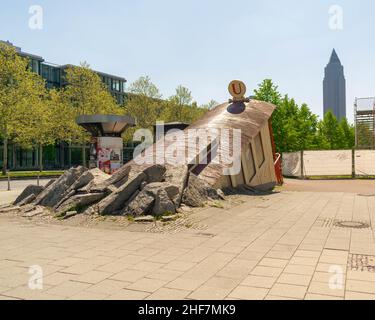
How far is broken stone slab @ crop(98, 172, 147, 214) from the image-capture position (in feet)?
37.0

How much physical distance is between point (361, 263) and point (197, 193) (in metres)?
7.36

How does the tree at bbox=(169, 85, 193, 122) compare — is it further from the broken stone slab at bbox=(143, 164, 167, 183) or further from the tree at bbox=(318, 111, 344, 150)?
the broken stone slab at bbox=(143, 164, 167, 183)

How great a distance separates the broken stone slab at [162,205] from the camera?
35.4 feet

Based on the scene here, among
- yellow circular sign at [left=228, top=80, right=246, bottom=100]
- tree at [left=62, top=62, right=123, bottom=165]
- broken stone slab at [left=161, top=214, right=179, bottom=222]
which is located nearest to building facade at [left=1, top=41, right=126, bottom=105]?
tree at [left=62, top=62, right=123, bottom=165]

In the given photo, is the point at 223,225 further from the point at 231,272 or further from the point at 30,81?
the point at 30,81

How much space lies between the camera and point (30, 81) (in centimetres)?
3856

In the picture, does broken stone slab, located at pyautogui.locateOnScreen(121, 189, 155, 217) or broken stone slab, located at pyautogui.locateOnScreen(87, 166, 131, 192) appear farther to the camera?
broken stone slab, located at pyautogui.locateOnScreen(87, 166, 131, 192)

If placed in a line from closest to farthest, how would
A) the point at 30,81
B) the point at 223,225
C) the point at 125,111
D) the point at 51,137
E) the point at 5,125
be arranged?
the point at 223,225, the point at 5,125, the point at 30,81, the point at 51,137, the point at 125,111

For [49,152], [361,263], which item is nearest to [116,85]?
[49,152]

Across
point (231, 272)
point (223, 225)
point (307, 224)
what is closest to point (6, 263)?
point (231, 272)

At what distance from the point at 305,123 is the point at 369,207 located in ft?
112

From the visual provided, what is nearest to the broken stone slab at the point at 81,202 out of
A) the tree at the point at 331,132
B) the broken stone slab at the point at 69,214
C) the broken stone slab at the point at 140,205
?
the broken stone slab at the point at 69,214

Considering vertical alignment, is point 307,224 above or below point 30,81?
below
